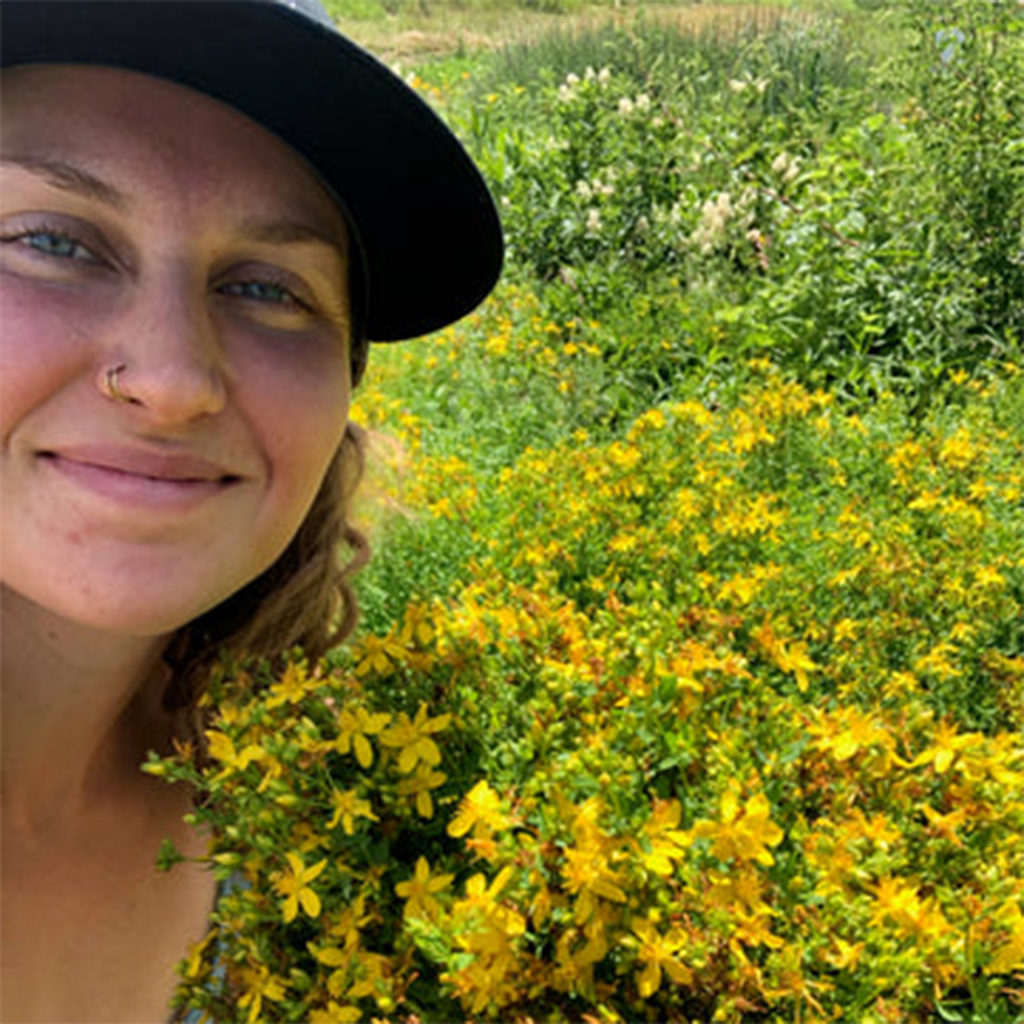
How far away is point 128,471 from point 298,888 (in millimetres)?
422

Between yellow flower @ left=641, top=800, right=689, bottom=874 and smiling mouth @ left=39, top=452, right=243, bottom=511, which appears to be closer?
yellow flower @ left=641, top=800, right=689, bottom=874

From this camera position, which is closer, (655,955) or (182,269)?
(655,955)

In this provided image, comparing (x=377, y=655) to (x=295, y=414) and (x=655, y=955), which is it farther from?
(x=655, y=955)

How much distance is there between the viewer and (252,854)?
106 cm

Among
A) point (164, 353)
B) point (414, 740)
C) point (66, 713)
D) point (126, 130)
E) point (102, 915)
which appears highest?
point (126, 130)

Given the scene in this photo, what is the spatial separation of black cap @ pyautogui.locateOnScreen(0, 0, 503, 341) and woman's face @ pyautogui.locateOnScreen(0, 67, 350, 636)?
3 cm

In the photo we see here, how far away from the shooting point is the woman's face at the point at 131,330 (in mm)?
1086

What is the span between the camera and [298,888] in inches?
39.4

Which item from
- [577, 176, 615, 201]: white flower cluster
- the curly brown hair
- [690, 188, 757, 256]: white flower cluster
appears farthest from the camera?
[577, 176, 615, 201]: white flower cluster

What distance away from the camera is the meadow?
100 centimetres

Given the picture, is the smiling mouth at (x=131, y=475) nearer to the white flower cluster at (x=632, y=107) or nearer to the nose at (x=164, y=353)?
the nose at (x=164, y=353)

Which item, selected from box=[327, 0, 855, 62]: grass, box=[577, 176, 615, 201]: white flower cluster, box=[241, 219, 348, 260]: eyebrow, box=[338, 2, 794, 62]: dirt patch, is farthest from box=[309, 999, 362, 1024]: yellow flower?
box=[327, 0, 855, 62]: grass

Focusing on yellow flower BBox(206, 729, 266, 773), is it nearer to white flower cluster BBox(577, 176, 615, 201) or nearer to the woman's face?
the woman's face

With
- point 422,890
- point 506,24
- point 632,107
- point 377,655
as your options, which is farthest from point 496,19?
point 422,890
